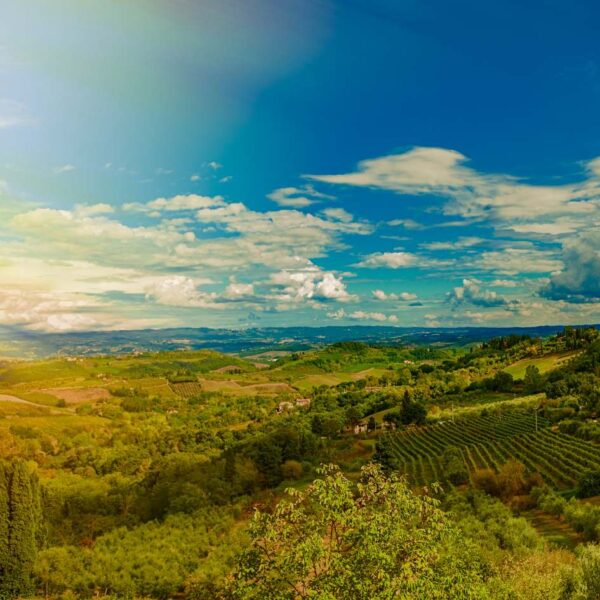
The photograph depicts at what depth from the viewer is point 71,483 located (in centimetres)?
9800

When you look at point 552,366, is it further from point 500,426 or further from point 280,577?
point 280,577

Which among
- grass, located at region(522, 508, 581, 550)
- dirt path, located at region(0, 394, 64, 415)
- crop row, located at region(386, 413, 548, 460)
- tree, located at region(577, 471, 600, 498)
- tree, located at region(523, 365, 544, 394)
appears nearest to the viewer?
grass, located at region(522, 508, 581, 550)

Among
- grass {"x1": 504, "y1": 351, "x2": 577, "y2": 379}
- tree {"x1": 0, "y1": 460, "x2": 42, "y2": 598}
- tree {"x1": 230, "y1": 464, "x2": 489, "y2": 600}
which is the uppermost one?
tree {"x1": 230, "y1": 464, "x2": 489, "y2": 600}

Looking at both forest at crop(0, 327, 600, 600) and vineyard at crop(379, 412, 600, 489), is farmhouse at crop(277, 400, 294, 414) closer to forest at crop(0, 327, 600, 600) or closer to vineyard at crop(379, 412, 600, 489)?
forest at crop(0, 327, 600, 600)

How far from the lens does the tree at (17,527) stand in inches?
1868

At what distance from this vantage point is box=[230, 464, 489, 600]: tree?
15.9 m

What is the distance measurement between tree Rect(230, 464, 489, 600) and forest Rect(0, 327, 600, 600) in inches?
3.2

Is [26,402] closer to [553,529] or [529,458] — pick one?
[529,458]

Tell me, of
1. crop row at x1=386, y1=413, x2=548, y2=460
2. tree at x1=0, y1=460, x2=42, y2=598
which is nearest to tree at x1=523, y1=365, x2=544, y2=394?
crop row at x1=386, y1=413, x2=548, y2=460

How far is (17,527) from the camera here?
5103 centimetres

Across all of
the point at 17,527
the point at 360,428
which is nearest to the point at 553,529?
the point at 17,527

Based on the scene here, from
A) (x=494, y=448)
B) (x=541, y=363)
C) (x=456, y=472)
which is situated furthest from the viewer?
(x=541, y=363)

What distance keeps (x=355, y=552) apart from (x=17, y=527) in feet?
163

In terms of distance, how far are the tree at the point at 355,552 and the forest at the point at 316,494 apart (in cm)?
8
